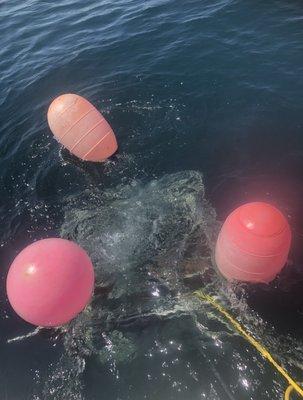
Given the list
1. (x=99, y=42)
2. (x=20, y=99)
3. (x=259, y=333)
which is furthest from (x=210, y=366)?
(x=99, y=42)

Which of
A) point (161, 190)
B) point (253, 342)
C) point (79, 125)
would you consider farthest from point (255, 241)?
point (79, 125)

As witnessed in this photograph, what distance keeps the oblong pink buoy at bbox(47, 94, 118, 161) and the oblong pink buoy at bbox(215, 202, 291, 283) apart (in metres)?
3.45

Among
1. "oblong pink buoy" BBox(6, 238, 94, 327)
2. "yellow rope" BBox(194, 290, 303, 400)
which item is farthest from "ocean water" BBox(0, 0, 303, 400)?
"oblong pink buoy" BBox(6, 238, 94, 327)

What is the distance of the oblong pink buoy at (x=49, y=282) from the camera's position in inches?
172

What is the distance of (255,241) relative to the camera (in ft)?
14.6

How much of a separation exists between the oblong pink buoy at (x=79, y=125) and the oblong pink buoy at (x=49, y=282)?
2.92 metres

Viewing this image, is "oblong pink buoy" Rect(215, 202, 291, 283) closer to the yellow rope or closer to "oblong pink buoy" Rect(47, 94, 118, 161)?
the yellow rope

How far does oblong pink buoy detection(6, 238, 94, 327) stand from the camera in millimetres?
4375

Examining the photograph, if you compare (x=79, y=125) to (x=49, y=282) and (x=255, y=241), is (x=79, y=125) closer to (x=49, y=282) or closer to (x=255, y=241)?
(x=49, y=282)

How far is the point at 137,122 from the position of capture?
28.6 ft

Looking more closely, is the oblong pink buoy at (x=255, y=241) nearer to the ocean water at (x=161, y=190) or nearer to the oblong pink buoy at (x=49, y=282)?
the ocean water at (x=161, y=190)

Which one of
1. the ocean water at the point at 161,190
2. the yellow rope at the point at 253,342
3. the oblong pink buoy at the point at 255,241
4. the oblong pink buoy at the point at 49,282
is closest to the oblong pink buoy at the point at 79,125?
the ocean water at the point at 161,190

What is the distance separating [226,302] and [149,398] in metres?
1.69

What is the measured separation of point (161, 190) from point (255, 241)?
3.01m
